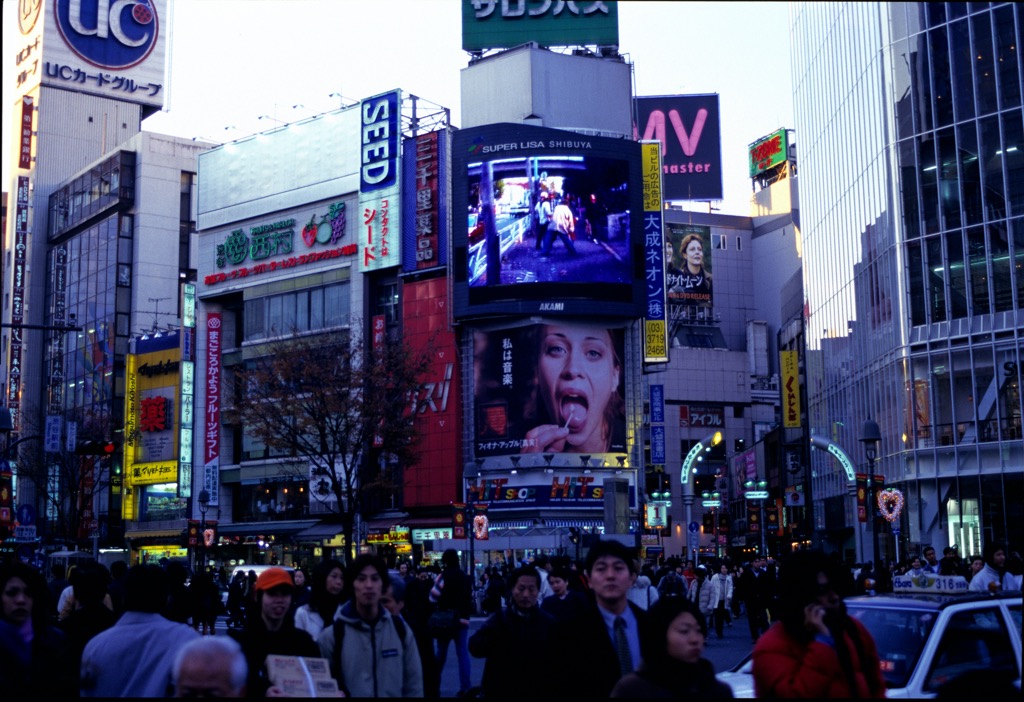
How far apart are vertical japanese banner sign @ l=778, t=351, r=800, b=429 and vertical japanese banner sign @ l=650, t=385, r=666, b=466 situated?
7621 mm

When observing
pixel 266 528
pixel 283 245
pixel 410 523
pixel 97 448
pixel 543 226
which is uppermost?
pixel 283 245

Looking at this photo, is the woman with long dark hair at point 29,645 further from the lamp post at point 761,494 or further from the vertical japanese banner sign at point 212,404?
the vertical japanese banner sign at point 212,404

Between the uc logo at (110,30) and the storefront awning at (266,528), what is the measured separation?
48.2 metres

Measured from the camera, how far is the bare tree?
4819 cm

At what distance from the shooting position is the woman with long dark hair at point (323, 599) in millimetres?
9672

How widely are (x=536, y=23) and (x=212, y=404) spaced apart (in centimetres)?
2857

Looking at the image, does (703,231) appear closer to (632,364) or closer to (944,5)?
(632,364)

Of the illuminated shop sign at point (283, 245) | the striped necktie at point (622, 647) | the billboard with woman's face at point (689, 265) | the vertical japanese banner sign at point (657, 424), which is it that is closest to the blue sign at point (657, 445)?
the vertical japanese banner sign at point (657, 424)

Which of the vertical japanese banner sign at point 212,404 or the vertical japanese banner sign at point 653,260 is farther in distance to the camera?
the vertical japanese banner sign at point 212,404

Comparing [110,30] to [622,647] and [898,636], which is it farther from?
[622,647]

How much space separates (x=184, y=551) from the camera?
8325 centimetres

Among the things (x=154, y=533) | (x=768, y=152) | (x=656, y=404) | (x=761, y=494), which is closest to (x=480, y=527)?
(x=761, y=494)

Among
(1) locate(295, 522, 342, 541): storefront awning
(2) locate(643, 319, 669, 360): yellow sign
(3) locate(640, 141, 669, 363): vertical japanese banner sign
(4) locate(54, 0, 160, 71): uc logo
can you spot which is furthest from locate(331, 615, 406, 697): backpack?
(4) locate(54, 0, 160, 71): uc logo

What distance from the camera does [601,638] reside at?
6738 mm
